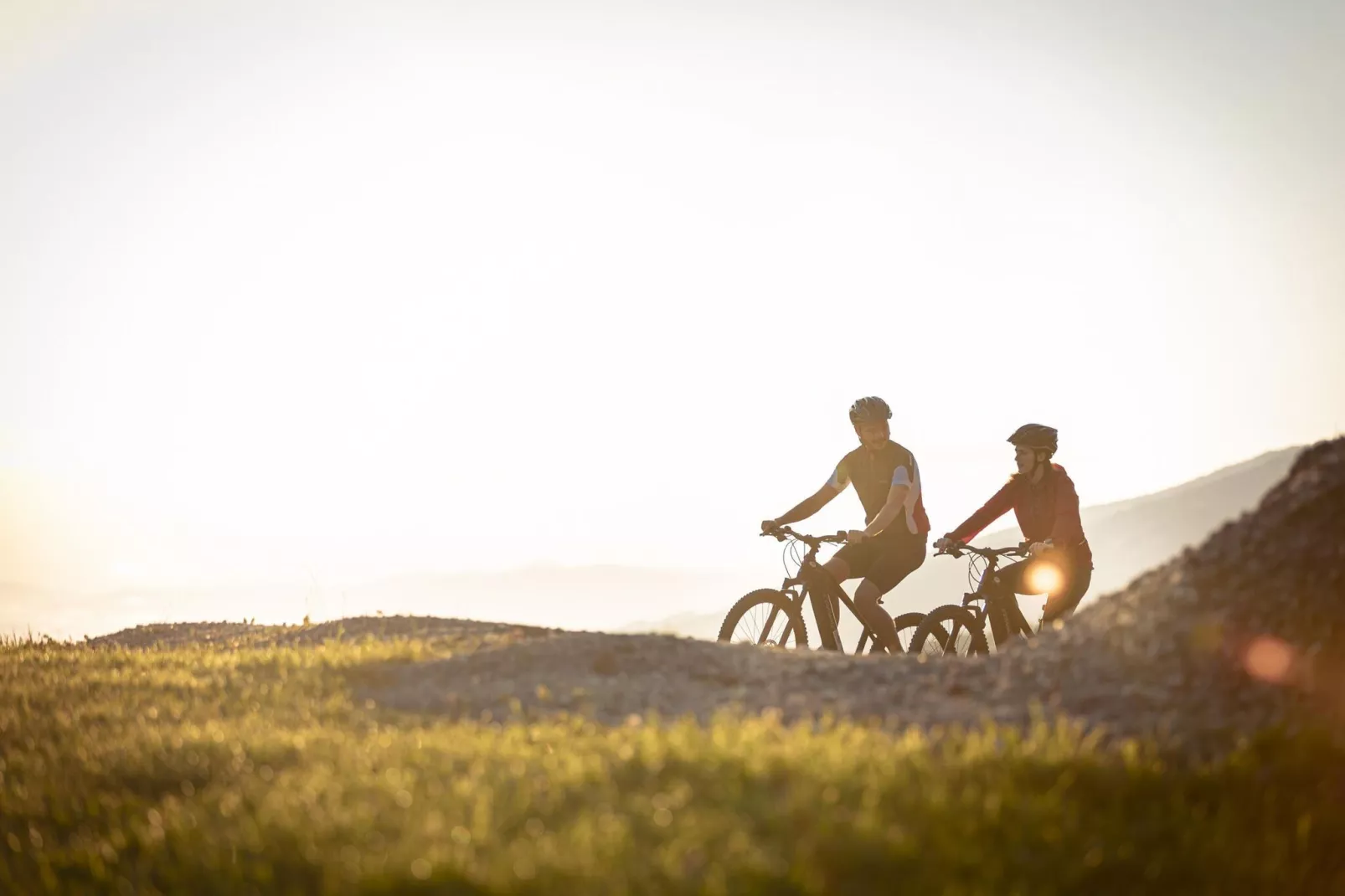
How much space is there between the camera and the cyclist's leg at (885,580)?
1105cm

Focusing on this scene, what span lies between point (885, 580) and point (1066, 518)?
1.93 m

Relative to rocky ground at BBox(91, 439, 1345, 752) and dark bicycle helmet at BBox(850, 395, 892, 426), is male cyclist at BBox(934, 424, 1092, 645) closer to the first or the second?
dark bicycle helmet at BBox(850, 395, 892, 426)

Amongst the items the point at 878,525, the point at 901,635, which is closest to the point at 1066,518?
the point at 878,525

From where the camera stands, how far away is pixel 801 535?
452 inches

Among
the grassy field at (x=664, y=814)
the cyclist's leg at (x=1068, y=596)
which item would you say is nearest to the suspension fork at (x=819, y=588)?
the cyclist's leg at (x=1068, y=596)

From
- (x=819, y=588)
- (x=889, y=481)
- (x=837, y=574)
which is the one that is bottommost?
(x=819, y=588)

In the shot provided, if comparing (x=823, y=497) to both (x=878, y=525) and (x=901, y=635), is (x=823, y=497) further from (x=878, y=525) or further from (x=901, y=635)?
(x=901, y=635)

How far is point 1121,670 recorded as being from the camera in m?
7.86

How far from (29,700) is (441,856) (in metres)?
7.38

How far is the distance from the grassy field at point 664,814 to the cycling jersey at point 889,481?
4.94 meters

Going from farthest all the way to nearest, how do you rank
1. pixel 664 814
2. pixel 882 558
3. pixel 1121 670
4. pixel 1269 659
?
pixel 882 558, pixel 1121 670, pixel 1269 659, pixel 664 814

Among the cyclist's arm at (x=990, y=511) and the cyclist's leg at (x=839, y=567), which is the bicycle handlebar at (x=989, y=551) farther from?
the cyclist's leg at (x=839, y=567)

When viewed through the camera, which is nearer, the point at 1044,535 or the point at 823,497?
the point at 1044,535

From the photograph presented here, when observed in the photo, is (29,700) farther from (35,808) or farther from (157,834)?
(157,834)
